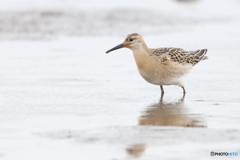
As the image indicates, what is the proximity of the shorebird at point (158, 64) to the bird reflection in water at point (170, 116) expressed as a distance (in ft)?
2.72

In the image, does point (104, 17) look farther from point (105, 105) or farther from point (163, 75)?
point (105, 105)

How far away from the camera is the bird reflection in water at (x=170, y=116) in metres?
6.82

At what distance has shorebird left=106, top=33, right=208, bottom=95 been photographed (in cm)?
904

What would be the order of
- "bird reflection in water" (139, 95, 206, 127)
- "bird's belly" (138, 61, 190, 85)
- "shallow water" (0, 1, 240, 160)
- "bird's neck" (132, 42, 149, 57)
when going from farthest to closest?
"bird's neck" (132, 42, 149, 57) → "bird's belly" (138, 61, 190, 85) → "bird reflection in water" (139, 95, 206, 127) → "shallow water" (0, 1, 240, 160)

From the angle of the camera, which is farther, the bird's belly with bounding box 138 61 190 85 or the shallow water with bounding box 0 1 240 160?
the bird's belly with bounding box 138 61 190 85

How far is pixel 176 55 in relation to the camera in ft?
31.8

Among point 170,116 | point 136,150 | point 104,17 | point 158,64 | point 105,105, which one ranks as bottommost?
point 136,150

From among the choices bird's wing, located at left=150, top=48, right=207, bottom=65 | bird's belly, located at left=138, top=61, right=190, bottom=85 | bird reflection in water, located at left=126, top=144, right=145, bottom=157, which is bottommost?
bird reflection in water, located at left=126, top=144, right=145, bottom=157

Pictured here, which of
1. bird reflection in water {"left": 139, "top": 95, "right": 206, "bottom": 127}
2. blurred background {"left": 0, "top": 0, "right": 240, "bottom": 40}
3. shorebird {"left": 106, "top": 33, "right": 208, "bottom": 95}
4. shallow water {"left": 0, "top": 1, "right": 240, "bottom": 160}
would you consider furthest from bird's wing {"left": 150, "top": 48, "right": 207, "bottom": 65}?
A: blurred background {"left": 0, "top": 0, "right": 240, "bottom": 40}

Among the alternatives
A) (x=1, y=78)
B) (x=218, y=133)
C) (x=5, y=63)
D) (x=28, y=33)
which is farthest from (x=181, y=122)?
(x=28, y=33)

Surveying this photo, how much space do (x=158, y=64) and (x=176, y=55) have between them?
64 centimetres

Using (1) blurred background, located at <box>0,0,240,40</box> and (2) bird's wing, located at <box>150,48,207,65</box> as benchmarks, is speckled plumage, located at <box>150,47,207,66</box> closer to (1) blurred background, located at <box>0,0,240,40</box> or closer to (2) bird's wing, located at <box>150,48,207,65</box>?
(2) bird's wing, located at <box>150,48,207,65</box>

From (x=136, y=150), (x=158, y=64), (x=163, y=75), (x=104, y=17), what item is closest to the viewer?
(x=136, y=150)

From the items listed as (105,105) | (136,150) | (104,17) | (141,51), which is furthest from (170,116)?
(104,17)
